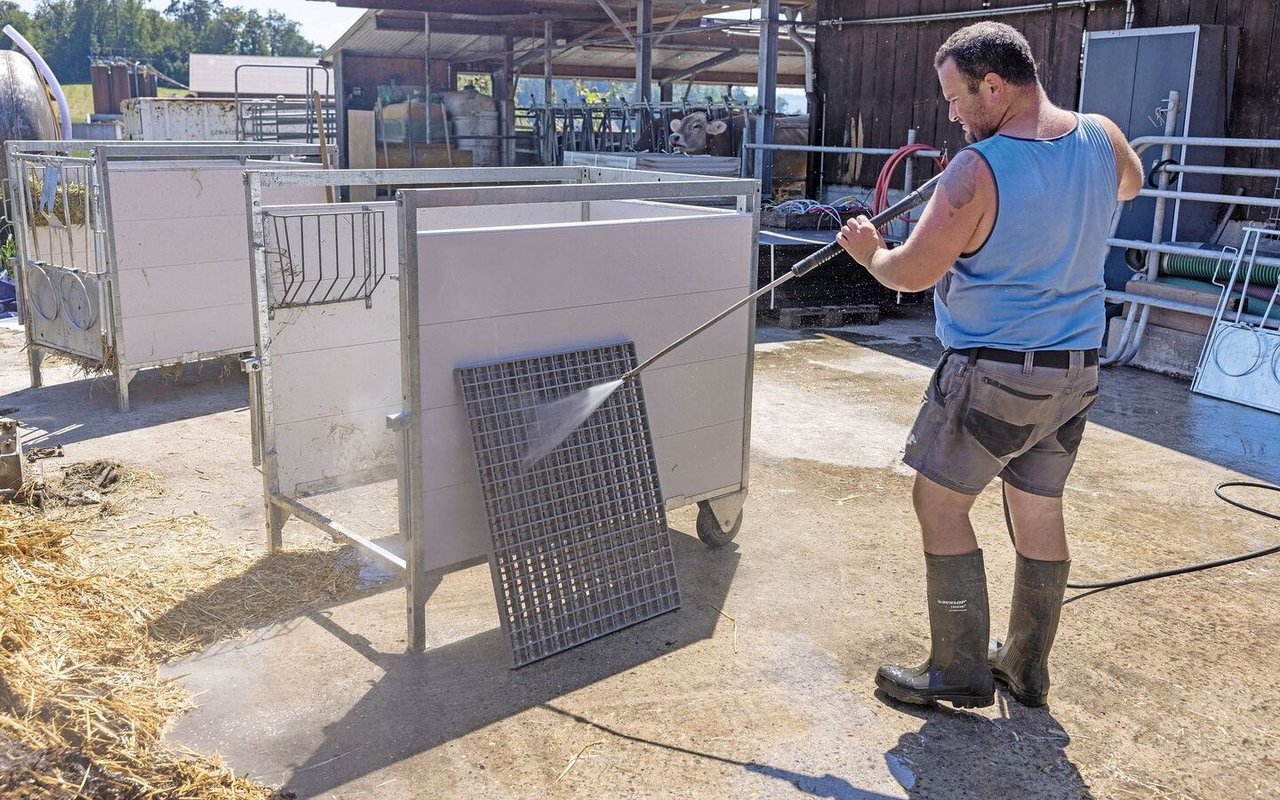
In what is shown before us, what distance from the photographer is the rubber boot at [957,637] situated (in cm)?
323

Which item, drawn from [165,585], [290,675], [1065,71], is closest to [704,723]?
[290,675]

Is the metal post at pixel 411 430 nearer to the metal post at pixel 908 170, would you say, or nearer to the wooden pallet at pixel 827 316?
the wooden pallet at pixel 827 316

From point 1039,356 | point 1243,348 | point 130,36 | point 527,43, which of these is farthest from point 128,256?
point 130,36

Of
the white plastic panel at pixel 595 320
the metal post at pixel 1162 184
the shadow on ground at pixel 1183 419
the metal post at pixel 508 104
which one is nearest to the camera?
the white plastic panel at pixel 595 320

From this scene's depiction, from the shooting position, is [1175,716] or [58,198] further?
[58,198]

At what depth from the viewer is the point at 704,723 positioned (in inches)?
126

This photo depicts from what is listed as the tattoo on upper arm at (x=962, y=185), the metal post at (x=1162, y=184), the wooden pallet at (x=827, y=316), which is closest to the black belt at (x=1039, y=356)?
the tattoo on upper arm at (x=962, y=185)

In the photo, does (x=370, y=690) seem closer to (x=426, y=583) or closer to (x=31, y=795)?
(x=426, y=583)

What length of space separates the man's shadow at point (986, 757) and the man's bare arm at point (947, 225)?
4.19 ft

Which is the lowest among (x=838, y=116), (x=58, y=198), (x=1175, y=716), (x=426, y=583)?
(x=1175, y=716)

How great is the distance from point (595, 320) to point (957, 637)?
1.59m

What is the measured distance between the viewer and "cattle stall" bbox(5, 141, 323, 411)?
6.55 meters

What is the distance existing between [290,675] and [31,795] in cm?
100

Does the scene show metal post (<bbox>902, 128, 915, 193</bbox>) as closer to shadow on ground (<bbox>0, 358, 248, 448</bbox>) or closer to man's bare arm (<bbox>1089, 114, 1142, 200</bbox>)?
shadow on ground (<bbox>0, 358, 248, 448</bbox>)
